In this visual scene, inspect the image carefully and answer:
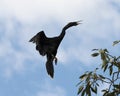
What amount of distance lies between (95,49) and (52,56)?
1779 millimetres

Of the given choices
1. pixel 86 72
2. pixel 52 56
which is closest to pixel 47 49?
pixel 52 56

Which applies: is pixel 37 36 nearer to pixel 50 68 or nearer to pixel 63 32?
pixel 63 32

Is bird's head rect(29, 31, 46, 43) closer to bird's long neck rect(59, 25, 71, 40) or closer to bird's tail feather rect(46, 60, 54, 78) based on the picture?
bird's long neck rect(59, 25, 71, 40)

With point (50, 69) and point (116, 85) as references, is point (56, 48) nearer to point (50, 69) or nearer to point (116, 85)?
point (50, 69)

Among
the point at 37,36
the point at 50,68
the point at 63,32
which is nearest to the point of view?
the point at 50,68

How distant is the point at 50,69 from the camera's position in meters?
8.30

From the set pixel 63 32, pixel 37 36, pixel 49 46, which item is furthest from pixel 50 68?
pixel 37 36

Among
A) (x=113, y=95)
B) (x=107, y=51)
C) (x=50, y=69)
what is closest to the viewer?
(x=50, y=69)

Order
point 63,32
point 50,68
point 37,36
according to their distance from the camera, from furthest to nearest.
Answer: point 37,36 < point 63,32 < point 50,68

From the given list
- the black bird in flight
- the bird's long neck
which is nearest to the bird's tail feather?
the black bird in flight

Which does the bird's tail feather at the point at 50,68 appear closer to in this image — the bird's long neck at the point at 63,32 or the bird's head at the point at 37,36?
the bird's long neck at the point at 63,32

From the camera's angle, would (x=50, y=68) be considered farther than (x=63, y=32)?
No

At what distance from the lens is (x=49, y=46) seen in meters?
8.58

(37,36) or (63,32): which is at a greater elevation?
(37,36)
